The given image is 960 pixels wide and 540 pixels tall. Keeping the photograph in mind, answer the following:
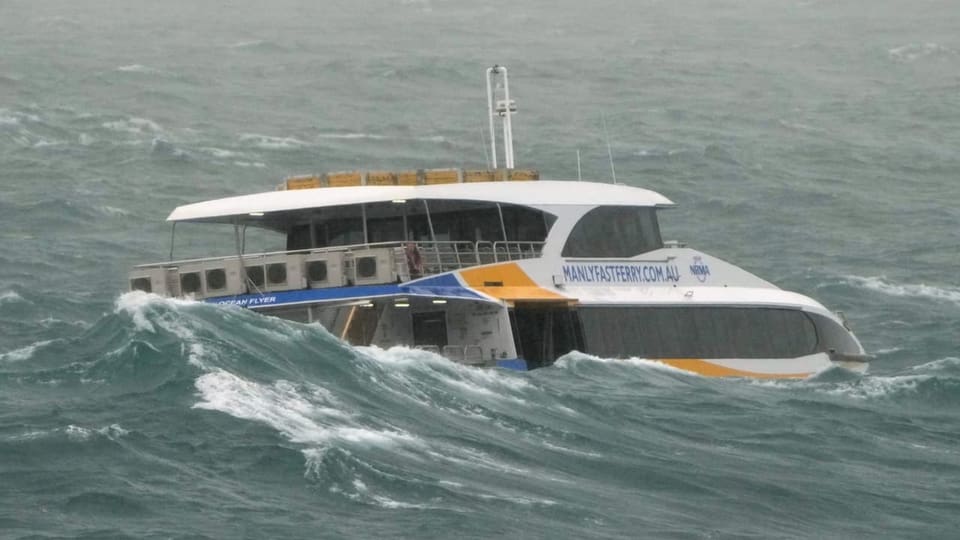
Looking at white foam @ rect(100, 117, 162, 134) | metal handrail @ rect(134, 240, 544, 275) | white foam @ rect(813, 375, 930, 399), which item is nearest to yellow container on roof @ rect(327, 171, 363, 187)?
metal handrail @ rect(134, 240, 544, 275)

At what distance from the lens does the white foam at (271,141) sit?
86.8 meters

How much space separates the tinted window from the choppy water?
0.87 m

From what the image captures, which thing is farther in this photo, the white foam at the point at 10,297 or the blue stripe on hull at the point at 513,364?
the white foam at the point at 10,297

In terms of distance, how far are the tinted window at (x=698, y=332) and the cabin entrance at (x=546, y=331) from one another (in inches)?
12.9

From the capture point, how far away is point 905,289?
2486 inches

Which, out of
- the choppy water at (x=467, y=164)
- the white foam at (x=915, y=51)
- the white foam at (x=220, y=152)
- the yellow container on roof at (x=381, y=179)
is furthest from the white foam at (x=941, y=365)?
the white foam at (x=915, y=51)

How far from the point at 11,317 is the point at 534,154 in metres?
38.6

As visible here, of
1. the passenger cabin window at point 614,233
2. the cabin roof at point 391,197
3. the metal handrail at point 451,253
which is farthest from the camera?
the passenger cabin window at point 614,233

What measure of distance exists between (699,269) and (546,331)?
17.7 ft

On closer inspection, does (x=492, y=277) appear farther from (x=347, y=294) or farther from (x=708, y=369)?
(x=708, y=369)

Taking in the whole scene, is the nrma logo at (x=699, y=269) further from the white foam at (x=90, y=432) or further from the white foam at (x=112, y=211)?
the white foam at (x=112, y=211)

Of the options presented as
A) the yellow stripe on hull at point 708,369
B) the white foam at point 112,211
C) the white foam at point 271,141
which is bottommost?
the yellow stripe on hull at point 708,369

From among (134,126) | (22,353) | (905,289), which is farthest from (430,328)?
(134,126)

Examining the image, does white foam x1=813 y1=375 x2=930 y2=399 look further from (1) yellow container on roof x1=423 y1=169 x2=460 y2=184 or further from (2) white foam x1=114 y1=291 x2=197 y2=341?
(2) white foam x1=114 y1=291 x2=197 y2=341
